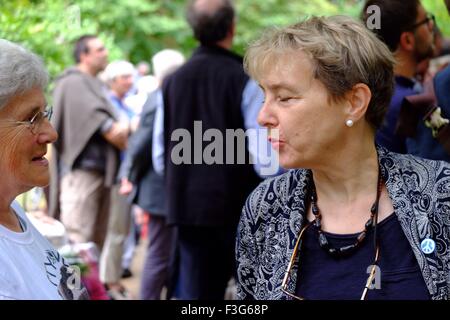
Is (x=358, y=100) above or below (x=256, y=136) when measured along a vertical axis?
above

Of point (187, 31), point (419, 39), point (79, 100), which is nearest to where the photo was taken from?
point (419, 39)

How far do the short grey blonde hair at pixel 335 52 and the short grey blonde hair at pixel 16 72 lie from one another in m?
Answer: 0.66

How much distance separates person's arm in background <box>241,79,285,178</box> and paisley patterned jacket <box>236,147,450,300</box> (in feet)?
6.21

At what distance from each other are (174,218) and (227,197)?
36 centimetres

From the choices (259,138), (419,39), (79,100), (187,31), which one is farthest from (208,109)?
(187,31)

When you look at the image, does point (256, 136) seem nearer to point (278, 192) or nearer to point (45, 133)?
point (278, 192)

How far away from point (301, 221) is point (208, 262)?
2430 millimetres

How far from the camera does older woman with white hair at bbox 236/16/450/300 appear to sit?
2441 mm

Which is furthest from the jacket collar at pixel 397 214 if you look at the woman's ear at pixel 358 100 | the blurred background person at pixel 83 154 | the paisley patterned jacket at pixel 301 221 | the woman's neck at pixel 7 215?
the blurred background person at pixel 83 154

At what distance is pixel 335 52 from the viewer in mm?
2504

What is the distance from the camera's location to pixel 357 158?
2600 mm

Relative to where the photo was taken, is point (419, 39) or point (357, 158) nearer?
point (357, 158)

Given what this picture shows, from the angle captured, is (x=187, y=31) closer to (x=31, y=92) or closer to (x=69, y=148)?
(x=69, y=148)

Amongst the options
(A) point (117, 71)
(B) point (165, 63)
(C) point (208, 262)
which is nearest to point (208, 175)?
(C) point (208, 262)
